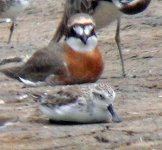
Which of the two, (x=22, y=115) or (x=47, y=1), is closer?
(x=22, y=115)

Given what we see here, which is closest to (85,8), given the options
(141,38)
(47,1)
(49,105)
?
(141,38)

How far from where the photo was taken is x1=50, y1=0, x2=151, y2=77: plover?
10844mm

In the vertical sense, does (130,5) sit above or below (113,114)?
below

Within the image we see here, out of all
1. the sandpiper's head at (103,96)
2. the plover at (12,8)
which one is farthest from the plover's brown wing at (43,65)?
the plover at (12,8)

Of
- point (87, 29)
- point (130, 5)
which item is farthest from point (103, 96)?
point (130, 5)

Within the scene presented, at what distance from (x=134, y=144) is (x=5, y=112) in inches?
60.3

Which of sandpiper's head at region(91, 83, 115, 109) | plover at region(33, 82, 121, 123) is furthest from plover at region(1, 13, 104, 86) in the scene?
sandpiper's head at region(91, 83, 115, 109)

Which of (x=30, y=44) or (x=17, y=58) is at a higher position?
(x=17, y=58)

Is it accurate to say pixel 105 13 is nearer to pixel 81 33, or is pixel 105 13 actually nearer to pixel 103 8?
pixel 103 8

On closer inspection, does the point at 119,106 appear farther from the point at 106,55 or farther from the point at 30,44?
the point at 30,44

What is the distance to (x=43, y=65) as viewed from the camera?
9.51 m

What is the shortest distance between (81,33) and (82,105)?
4.99ft

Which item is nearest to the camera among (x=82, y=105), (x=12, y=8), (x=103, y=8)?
(x=82, y=105)

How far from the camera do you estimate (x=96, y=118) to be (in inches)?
308
